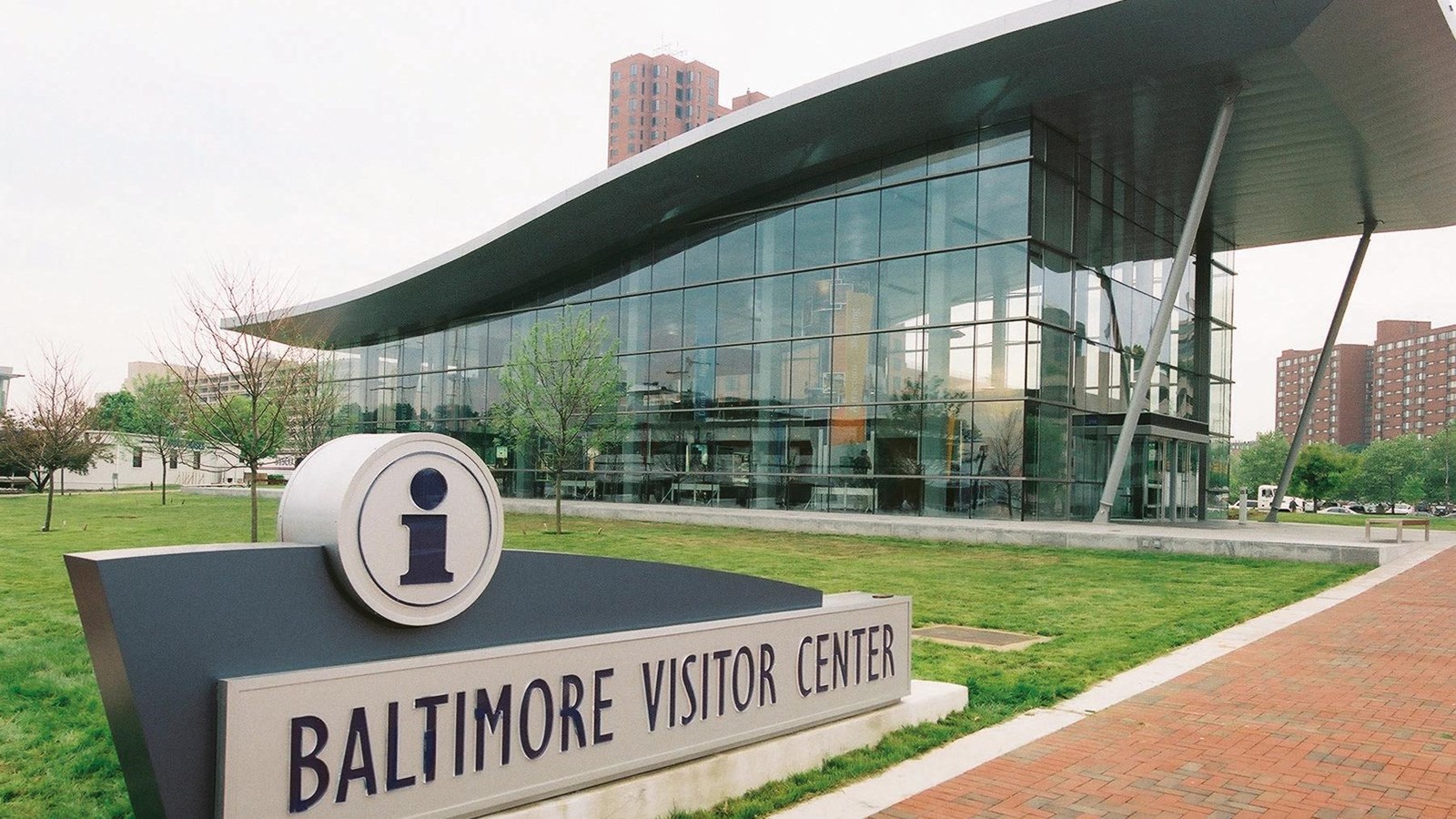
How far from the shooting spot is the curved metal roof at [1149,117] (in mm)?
22219

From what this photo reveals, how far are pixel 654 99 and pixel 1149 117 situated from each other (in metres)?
130

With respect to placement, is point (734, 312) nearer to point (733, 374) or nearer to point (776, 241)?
point (733, 374)

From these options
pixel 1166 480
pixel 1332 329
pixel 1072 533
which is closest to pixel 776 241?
pixel 1072 533

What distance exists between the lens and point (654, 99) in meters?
150

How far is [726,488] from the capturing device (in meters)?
33.1

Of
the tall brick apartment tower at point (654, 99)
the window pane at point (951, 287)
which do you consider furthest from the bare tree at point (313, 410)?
the tall brick apartment tower at point (654, 99)

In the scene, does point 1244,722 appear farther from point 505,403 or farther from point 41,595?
point 505,403

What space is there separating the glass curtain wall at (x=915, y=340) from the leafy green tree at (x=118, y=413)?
3749cm

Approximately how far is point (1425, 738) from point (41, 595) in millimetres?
13596

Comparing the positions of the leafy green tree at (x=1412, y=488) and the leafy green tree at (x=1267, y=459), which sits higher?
the leafy green tree at (x=1267, y=459)

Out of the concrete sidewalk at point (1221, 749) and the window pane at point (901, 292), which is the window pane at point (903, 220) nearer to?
the window pane at point (901, 292)

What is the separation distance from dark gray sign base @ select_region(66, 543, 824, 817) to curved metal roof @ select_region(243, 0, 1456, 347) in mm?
21812

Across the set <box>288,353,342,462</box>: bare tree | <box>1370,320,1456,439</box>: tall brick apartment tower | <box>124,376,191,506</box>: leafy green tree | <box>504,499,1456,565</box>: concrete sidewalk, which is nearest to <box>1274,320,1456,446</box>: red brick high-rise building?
<box>1370,320,1456,439</box>: tall brick apartment tower

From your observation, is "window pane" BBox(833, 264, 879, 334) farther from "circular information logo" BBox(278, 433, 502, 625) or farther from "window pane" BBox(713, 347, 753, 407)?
"circular information logo" BBox(278, 433, 502, 625)
